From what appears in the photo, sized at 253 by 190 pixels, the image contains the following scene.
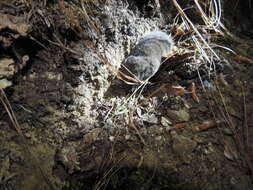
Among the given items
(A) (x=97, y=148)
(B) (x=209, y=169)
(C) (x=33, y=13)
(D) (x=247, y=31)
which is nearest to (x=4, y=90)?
(C) (x=33, y=13)

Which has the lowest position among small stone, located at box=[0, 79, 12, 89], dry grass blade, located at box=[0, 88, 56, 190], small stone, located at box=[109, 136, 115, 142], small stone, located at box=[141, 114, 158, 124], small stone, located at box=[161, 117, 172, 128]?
small stone, located at box=[161, 117, 172, 128]

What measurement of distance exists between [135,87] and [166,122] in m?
0.32

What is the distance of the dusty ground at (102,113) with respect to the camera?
3.24ft

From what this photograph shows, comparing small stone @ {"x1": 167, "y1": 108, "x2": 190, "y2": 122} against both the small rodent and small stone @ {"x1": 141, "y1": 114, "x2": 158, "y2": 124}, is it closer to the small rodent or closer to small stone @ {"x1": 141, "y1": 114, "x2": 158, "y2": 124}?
small stone @ {"x1": 141, "y1": 114, "x2": 158, "y2": 124}

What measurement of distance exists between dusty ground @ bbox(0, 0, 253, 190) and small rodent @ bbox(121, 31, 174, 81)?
0.28ft

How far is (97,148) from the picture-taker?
1.07m

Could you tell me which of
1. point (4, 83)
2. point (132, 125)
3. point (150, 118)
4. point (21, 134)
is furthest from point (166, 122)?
point (4, 83)

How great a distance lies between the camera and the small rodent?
4.44 feet

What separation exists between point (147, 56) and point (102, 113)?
530 mm

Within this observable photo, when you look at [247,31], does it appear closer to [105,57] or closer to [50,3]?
[105,57]

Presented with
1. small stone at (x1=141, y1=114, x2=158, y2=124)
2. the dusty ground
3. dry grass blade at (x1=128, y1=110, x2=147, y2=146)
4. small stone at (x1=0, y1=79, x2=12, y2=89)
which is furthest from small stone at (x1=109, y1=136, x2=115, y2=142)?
small stone at (x1=0, y1=79, x2=12, y2=89)

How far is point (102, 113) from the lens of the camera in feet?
3.99

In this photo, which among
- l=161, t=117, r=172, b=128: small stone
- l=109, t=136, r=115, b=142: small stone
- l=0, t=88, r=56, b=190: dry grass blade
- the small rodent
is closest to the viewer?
l=0, t=88, r=56, b=190: dry grass blade

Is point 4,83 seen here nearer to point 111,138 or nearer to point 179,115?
point 111,138
